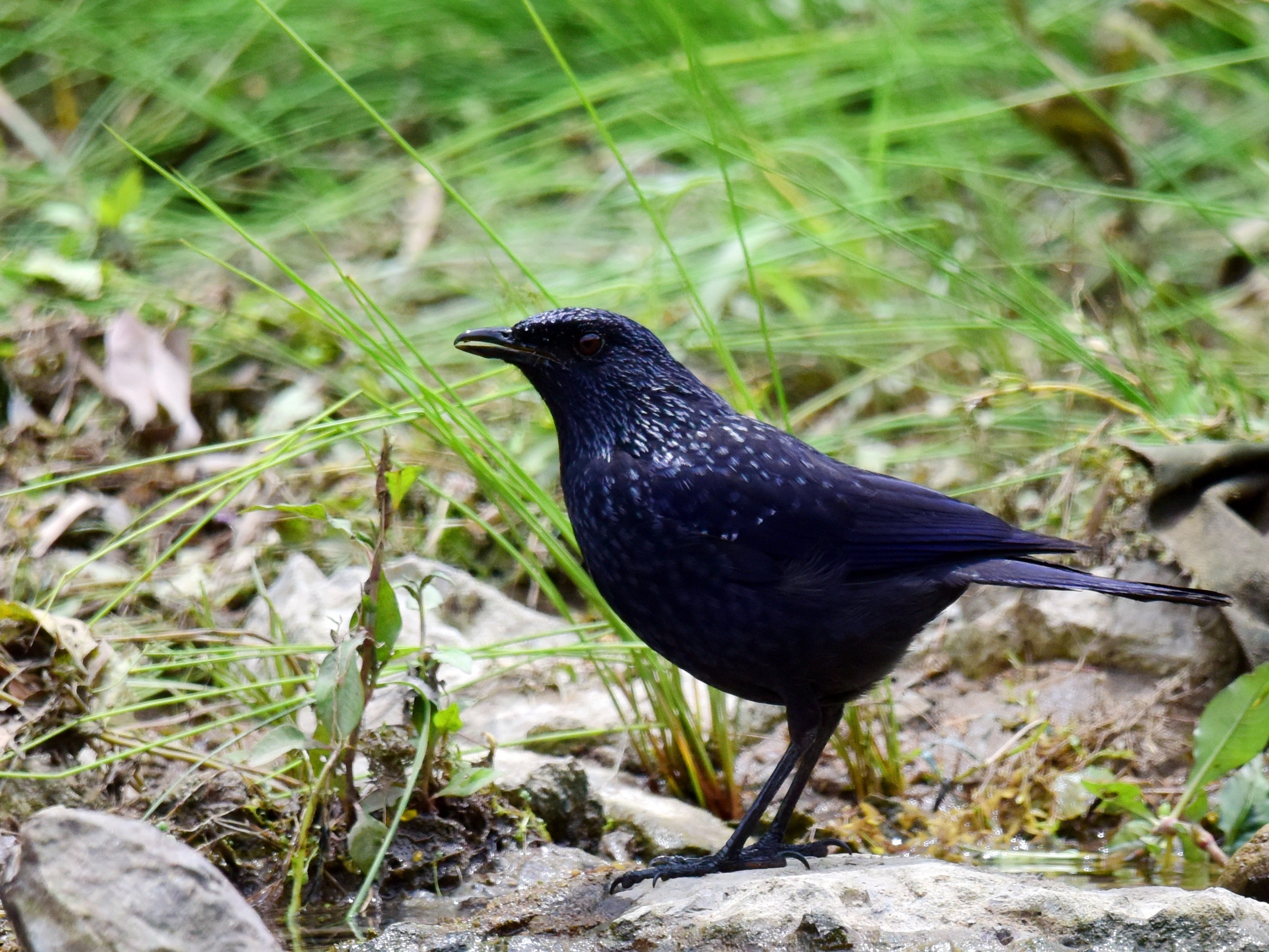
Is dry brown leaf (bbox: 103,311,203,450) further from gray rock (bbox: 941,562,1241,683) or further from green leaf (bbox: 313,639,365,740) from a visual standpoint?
gray rock (bbox: 941,562,1241,683)

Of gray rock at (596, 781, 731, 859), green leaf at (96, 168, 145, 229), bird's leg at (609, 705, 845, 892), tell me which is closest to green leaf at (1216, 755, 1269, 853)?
bird's leg at (609, 705, 845, 892)

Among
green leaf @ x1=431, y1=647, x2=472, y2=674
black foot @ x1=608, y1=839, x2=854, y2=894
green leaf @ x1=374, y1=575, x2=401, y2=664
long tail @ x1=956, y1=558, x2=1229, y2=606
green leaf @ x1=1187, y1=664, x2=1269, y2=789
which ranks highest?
long tail @ x1=956, y1=558, x2=1229, y2=606

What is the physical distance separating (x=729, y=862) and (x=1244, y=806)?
4.03 feet

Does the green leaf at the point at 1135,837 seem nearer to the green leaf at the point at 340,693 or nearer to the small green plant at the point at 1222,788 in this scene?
the small green plant at the point at 1222,788

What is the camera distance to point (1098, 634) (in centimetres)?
413

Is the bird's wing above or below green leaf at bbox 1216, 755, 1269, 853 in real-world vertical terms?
above

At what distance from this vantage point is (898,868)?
2.71 meters

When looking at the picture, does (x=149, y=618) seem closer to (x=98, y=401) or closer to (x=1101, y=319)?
(x=98, y=401)

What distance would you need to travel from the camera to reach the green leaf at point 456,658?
282cm

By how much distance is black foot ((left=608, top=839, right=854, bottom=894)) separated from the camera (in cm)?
291

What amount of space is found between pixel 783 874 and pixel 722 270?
349 centimetres

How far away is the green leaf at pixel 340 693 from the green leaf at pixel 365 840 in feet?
0.69

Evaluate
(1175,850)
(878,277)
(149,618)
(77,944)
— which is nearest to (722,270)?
(878,277)

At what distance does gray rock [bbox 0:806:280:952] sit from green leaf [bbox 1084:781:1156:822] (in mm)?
1969
